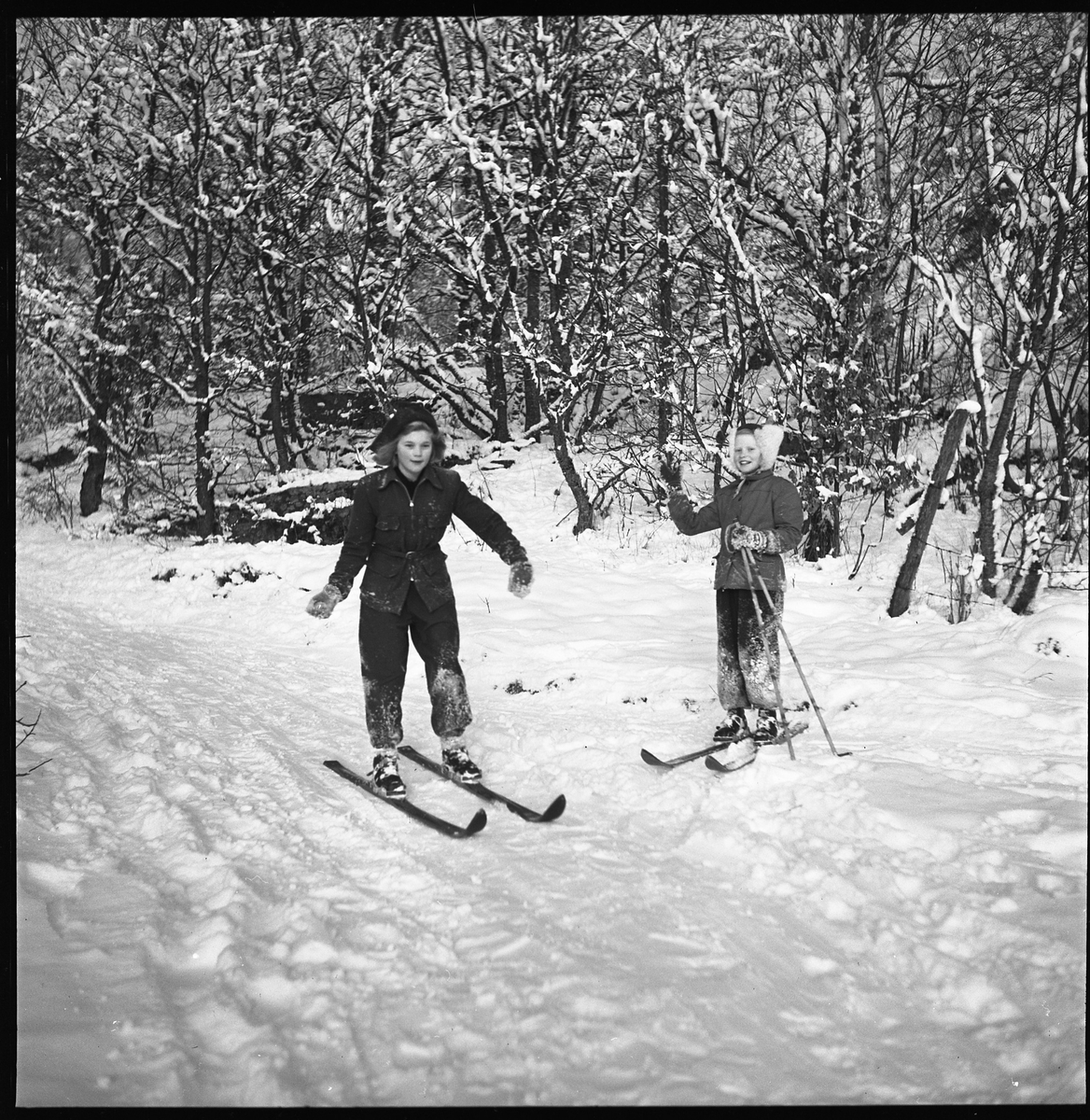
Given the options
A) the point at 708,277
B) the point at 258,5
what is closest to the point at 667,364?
the point at 708,277

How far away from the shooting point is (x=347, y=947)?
247 cm

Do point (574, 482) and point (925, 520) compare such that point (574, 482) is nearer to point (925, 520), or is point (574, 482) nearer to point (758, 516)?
point (925, 520)

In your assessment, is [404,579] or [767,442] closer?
[404,579]

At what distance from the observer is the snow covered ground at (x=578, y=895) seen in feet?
6.64

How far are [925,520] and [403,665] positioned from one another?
13.7 ft

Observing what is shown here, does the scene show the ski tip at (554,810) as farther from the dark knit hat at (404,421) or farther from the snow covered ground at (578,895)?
the dark knit hat at (404,421)

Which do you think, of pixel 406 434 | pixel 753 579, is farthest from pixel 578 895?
pixel 406 434

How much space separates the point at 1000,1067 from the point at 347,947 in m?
1.82

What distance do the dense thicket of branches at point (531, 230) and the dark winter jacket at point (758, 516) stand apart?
281cm

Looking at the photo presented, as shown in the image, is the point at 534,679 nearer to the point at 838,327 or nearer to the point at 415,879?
the point at 415,879

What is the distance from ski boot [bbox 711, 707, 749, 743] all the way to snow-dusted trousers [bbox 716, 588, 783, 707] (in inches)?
2.0

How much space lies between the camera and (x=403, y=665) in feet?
13.3

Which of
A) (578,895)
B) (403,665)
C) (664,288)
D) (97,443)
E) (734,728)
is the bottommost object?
(578,895)

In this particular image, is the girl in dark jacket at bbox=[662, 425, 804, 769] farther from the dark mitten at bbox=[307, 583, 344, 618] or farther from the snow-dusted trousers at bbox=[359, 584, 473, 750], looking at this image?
the dark mitten at bbox=[307, 583, 344, 618]
